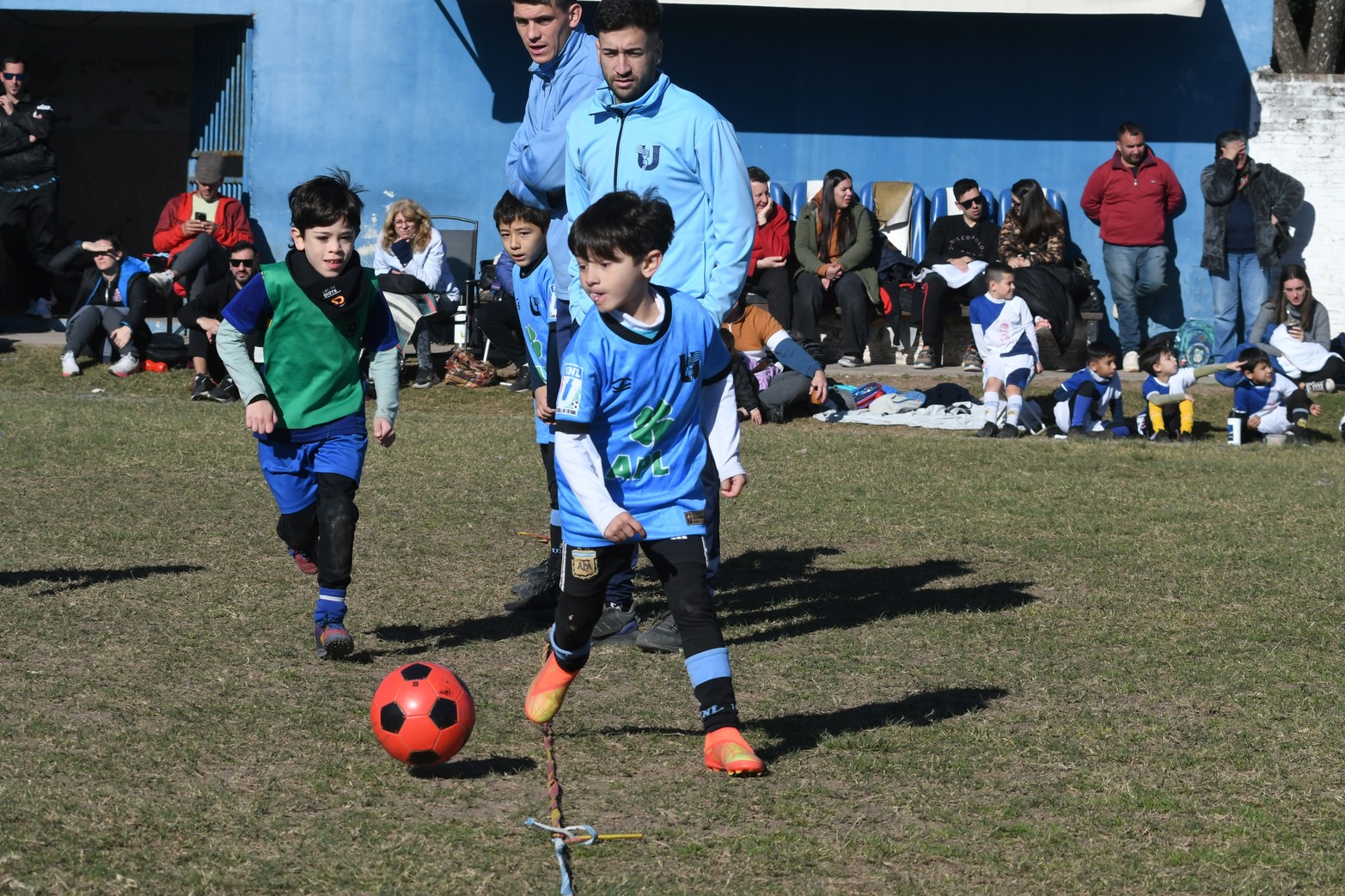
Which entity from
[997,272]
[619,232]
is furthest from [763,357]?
[619,232]

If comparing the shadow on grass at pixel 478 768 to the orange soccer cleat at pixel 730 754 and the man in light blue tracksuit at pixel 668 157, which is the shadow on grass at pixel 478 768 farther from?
the man in light blue tracksuit at pixel 668 157

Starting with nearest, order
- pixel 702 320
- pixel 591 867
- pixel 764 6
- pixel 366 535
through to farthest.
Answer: pixel 591 867, pixel 702 320, pixel 366 535, pixel 764 6

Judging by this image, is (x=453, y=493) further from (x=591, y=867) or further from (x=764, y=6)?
(x=764, y=6)

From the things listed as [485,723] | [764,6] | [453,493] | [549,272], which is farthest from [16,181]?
[485,723]

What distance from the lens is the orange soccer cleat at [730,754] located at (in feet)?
15.2

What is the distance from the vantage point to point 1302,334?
1557cm

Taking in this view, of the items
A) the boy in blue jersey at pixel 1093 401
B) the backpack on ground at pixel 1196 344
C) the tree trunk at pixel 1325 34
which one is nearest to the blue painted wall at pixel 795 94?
the backpack on ground at pixel 1196 344

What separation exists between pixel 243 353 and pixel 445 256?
426 inches

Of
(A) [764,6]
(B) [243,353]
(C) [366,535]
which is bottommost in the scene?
(C) [366,535]

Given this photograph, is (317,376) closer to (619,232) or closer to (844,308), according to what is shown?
(619,232)

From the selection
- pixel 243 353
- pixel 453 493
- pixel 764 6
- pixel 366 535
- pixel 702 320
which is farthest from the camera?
pixel 764 6

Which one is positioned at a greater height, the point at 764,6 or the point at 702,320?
the point at 764,6

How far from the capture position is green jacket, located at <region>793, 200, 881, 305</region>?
52.6ft

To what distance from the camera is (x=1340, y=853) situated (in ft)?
13.6
